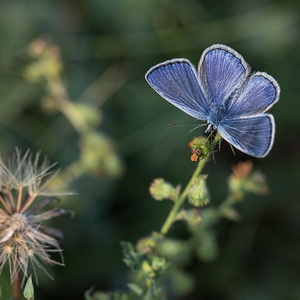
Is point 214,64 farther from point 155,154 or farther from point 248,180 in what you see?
point 155,154

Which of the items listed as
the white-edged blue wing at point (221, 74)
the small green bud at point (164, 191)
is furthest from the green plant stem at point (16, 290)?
the white-edged blue wing at point (221, 74)

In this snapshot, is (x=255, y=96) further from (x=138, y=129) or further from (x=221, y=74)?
(x=138, y=129)

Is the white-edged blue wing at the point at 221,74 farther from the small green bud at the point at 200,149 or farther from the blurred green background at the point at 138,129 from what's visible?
the blurred green background at the point at 138,129

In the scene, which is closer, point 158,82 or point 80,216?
point 158,82

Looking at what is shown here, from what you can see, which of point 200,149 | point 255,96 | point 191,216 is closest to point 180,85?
point 255,96

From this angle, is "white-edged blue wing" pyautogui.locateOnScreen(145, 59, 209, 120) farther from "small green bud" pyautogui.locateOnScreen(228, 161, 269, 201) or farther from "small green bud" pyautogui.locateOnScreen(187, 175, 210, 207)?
"small green bud" pyautogui.locateOnScreen(228, 161, 269, 201)

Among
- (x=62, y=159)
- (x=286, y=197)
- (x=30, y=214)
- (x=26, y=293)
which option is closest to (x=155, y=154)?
(x=62, y=159)

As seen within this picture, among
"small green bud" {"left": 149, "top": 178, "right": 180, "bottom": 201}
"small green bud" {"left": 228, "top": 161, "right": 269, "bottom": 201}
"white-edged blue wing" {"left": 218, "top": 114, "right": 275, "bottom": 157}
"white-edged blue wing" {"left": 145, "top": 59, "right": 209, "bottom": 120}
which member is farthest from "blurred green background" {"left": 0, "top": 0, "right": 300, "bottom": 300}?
"white-edged blue wing" {"left": 218, "top": 114, "right": 275, "bottom": 157}
